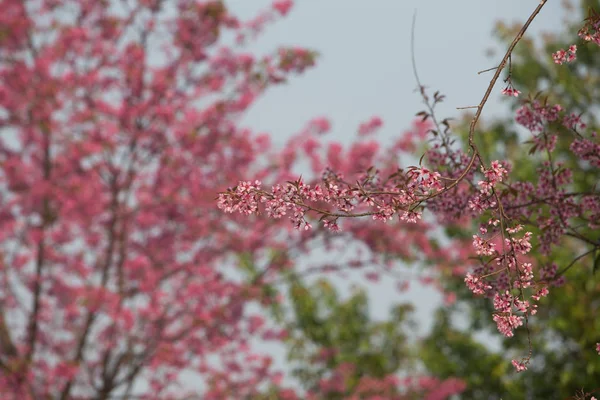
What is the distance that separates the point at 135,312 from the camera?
8.86m

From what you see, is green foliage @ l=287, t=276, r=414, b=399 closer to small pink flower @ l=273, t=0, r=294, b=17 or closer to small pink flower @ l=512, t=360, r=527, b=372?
small pink flower @ l=273, t=0, r=294, b=17

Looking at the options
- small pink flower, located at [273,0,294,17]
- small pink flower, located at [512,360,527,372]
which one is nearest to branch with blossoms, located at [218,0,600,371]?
small pink flower, located at [512,360,527,372]

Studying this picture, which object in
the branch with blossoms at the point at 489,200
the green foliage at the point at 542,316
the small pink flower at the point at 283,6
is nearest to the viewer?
the branch with blossoms at the point at 489,200

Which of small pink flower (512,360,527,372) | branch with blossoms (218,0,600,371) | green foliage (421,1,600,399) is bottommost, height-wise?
small pink flower (512,360,527,372)

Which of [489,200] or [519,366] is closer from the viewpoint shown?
[519,366]

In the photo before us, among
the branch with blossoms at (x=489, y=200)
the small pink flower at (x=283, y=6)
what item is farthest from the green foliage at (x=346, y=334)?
the branch with blossoms at (x=489, y=200)

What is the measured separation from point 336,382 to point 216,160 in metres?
6.60

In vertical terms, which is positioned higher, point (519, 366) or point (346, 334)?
point (346, 334)

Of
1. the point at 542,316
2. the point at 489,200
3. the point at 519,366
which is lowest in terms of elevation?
the point at 519,366

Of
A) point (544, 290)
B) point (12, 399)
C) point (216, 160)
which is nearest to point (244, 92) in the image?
point (216, 160)

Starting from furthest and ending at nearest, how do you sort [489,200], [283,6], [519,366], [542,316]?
[542,316] < [283,6] < [489,200] < [519,366]

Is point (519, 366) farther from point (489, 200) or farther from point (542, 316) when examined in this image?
point (542, 316)

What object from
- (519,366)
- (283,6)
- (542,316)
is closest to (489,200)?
(519,366)

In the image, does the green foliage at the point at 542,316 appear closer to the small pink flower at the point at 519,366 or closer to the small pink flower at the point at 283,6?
the small pink flower at the point at 283,6
